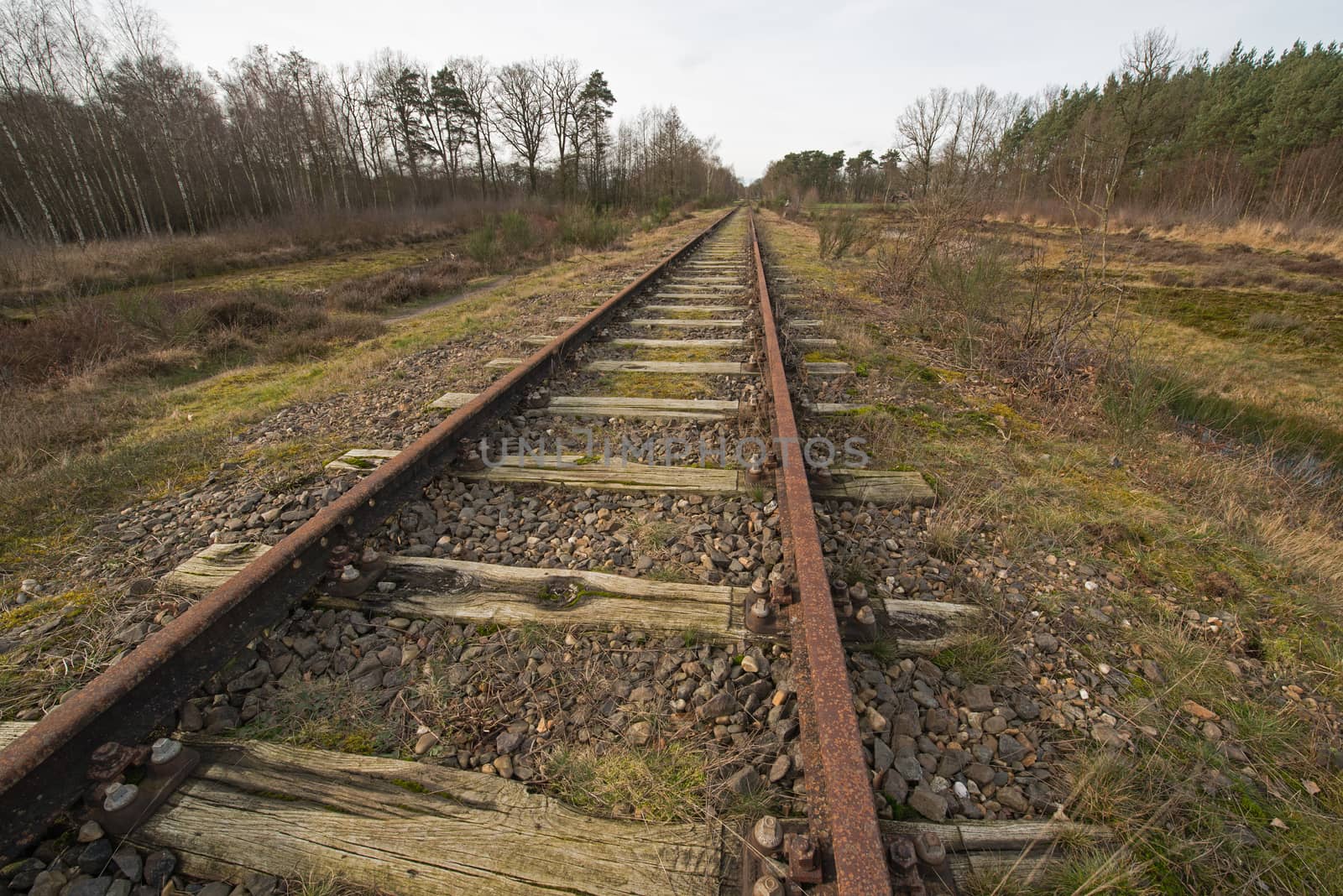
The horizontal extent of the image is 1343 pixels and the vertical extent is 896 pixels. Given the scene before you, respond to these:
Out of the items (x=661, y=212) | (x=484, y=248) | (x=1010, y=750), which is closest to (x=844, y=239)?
(x=484, y=248)

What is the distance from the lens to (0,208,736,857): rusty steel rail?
42.8 inches

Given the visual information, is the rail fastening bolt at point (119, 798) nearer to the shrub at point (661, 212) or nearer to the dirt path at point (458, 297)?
the dirt path at point (458, 297)

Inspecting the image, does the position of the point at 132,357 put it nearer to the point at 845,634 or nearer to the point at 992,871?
the point at 845,634

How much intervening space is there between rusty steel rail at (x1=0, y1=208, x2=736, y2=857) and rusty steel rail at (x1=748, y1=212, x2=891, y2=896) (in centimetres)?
151

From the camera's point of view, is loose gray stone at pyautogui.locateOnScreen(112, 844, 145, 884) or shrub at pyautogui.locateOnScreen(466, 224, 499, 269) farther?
shrub at pyautogui.locateOnScreen(466, 224, 499, 269)

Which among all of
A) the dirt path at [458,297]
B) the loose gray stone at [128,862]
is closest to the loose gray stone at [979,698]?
the loose gray stone at [128,862]

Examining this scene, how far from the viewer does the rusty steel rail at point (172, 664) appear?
1086mm

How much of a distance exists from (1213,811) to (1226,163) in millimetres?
41361

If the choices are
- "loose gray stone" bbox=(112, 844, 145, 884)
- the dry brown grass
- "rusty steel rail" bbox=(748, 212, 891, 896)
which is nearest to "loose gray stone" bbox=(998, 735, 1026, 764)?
"rusty steel rail" bbox=(748, 212, 891, 896)

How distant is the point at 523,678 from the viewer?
1547 mm

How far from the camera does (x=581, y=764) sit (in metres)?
1.31

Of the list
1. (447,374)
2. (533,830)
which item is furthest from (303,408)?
(533,830)

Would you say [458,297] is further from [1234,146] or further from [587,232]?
[1234,146]

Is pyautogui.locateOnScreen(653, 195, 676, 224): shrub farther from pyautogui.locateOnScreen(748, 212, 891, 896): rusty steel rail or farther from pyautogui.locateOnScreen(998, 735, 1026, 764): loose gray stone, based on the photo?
pyautogui.locateOnScreen(998, 735, 1026, 764): loose gray stone
